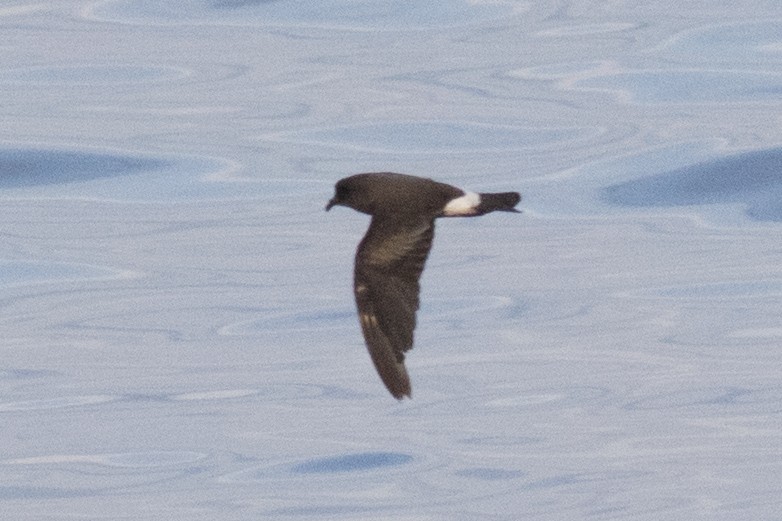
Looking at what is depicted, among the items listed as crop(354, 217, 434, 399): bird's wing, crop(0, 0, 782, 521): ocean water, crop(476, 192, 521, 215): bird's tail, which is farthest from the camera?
crop(0, 0, 782, 521): ocean water

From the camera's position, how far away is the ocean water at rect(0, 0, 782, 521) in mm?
10531

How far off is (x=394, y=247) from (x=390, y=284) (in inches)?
5.4

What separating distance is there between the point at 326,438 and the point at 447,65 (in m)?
5.67

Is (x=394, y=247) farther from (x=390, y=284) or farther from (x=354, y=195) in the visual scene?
(x=354, y=195)

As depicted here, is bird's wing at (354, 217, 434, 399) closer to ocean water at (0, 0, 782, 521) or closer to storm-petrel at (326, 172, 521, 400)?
storm-petrel at (326, 172, 521, 400)

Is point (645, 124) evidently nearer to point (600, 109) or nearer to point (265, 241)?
point (600, 109)

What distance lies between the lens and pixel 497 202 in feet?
20.9

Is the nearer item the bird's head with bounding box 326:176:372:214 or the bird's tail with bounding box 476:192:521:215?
the bird's tail with bounding box 476:192:521:215

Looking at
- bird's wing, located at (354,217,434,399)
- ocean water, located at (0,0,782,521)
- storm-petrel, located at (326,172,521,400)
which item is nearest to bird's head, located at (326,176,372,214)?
storm-petrel, located at (326,172,521,400)

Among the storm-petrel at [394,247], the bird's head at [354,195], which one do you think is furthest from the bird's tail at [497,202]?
the bird's head at [354,195]

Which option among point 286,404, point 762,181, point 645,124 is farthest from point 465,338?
point 645,124

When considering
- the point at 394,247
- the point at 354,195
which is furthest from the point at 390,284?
the point at 354,195

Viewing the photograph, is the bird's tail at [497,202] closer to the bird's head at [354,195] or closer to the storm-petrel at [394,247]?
the storm-petrel at [394,247]

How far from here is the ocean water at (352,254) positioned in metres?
10.5
